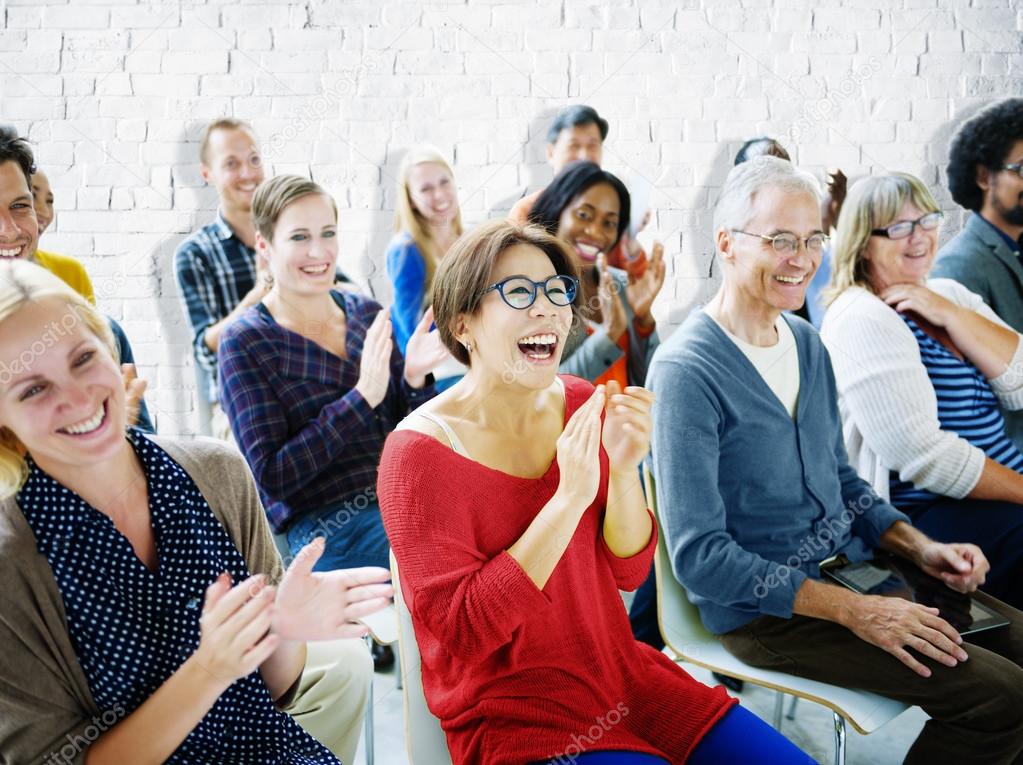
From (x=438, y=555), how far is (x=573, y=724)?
12.8 inches

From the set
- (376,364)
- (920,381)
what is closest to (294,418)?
(376,364)

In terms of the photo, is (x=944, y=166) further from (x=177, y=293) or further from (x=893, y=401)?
(x=177, y=293)

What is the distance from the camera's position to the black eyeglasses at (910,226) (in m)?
2.19

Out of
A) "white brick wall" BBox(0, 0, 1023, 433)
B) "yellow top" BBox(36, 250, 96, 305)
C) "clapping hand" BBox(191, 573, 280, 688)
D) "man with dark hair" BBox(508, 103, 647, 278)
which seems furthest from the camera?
"white brick wall" BBox(0, 0, 1023, 433)

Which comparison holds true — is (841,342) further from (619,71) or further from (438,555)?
(619,71)

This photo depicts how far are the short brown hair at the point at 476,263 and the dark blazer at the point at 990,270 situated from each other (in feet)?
5.55

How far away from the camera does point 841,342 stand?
2.15 meters

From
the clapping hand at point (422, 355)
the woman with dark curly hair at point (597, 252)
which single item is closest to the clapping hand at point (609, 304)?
the woman with dark curly hair at point (597, 252)

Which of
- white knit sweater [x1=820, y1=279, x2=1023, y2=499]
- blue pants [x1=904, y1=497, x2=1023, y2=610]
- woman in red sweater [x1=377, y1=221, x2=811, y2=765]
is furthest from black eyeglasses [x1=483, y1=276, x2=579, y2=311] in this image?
blue pants [x1=904, y1=497, x2=1023, y2=610]

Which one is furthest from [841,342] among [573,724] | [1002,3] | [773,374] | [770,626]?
[1002,3]

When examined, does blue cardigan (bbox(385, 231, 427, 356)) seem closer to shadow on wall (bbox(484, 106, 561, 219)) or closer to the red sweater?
shadow on wall (bbox(484, 106, 561, 219))

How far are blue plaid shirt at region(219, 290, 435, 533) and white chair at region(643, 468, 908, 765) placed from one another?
2.36 feet

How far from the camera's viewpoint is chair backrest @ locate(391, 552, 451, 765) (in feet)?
4.55

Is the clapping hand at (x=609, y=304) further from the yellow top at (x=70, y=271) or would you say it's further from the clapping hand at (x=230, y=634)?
the clapping hand at (x=230, y=634)
